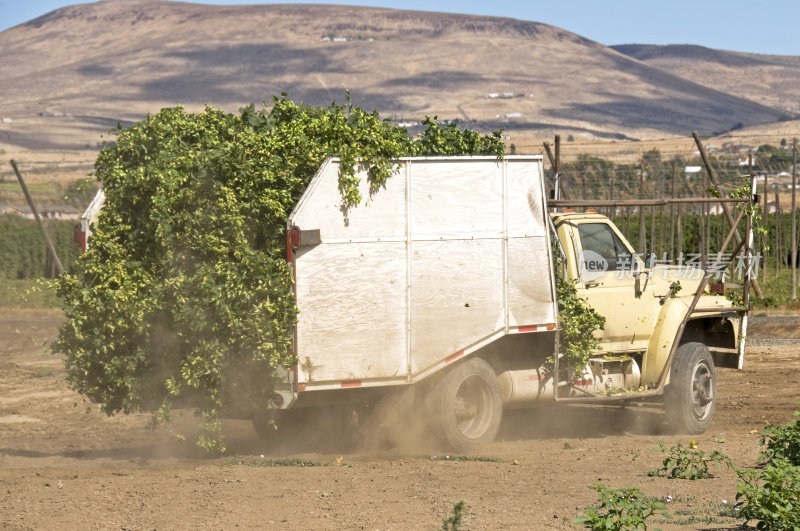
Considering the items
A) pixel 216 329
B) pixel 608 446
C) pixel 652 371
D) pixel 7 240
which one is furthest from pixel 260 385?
pixel 7 240

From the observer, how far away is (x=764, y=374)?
1900cm

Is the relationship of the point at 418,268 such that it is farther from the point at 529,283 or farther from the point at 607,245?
the point at 607,245

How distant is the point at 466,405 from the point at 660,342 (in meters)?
2.78

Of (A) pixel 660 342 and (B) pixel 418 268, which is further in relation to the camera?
(A) pixel 660 342

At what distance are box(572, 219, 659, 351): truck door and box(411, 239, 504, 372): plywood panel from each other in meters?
1.52

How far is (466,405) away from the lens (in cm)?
1265

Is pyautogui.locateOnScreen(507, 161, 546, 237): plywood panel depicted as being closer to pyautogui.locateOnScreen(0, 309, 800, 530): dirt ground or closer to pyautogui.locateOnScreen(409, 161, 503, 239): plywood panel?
pyautogui.locateOnScreen(409, 161, 503, 239): plywood panel

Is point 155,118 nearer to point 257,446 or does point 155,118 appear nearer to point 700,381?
point 257,446

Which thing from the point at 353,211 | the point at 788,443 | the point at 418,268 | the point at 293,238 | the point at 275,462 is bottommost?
the point at 275,462

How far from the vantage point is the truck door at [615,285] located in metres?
13.5

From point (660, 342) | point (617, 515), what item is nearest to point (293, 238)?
point (617, 515)

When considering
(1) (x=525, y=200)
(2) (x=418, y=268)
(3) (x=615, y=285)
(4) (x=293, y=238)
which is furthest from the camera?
(3) (x=615, y=285)

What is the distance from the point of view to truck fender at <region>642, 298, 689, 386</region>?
45.8ft

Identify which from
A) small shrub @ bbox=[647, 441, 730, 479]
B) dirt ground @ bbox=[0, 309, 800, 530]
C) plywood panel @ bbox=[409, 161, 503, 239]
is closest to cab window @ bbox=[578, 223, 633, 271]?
plywood panel @ bbox=[409, 161, 503, 239]
